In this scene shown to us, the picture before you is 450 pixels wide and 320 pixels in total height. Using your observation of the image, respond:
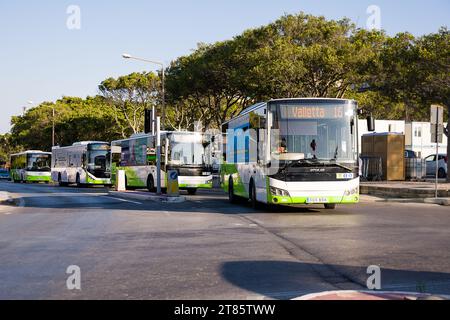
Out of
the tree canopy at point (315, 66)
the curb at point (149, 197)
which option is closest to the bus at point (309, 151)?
the curb at point (149, 197)

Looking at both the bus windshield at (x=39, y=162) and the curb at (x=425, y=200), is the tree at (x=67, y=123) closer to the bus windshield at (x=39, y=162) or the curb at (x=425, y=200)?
the bus windshield at (x=39, y=162)

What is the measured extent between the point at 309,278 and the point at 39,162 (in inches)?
2077

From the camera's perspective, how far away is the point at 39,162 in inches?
2242

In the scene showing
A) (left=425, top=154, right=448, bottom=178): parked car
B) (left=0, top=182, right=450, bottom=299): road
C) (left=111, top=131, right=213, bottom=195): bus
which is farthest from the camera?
(left=425, top=154, right=448, bottom=178): parked car

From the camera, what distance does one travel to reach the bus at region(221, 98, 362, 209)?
53.2 ft

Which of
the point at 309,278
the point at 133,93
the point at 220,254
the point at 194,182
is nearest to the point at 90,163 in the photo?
the point at 194,182

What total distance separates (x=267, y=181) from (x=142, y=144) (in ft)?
58.1

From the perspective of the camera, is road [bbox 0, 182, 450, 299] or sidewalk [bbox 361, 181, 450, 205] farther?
sidewalk [bbox 361, 181, 450, 205]

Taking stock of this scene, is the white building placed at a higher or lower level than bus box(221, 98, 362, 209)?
higher

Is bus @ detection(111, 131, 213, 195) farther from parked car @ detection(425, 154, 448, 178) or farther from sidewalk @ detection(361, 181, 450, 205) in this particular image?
parked car @ detection(425, 154, 448, 178)

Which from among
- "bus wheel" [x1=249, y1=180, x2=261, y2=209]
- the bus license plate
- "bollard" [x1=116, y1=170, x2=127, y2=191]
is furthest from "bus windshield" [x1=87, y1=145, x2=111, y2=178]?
the bus license plate

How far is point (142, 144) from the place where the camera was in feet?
109

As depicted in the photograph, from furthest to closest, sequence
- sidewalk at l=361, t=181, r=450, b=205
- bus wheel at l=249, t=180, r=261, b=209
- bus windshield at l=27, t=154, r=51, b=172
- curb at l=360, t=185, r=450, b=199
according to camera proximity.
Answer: bus windshield at l=27, t=154, r=51, b=172 < curb at l=360, t=185, r=450, b=199 < sidewalk at l=361, t=181, r=450, b=205 < bus wheel at l=249, t=180, r=261, b=209

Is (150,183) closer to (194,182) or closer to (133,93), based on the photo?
(194,182)
